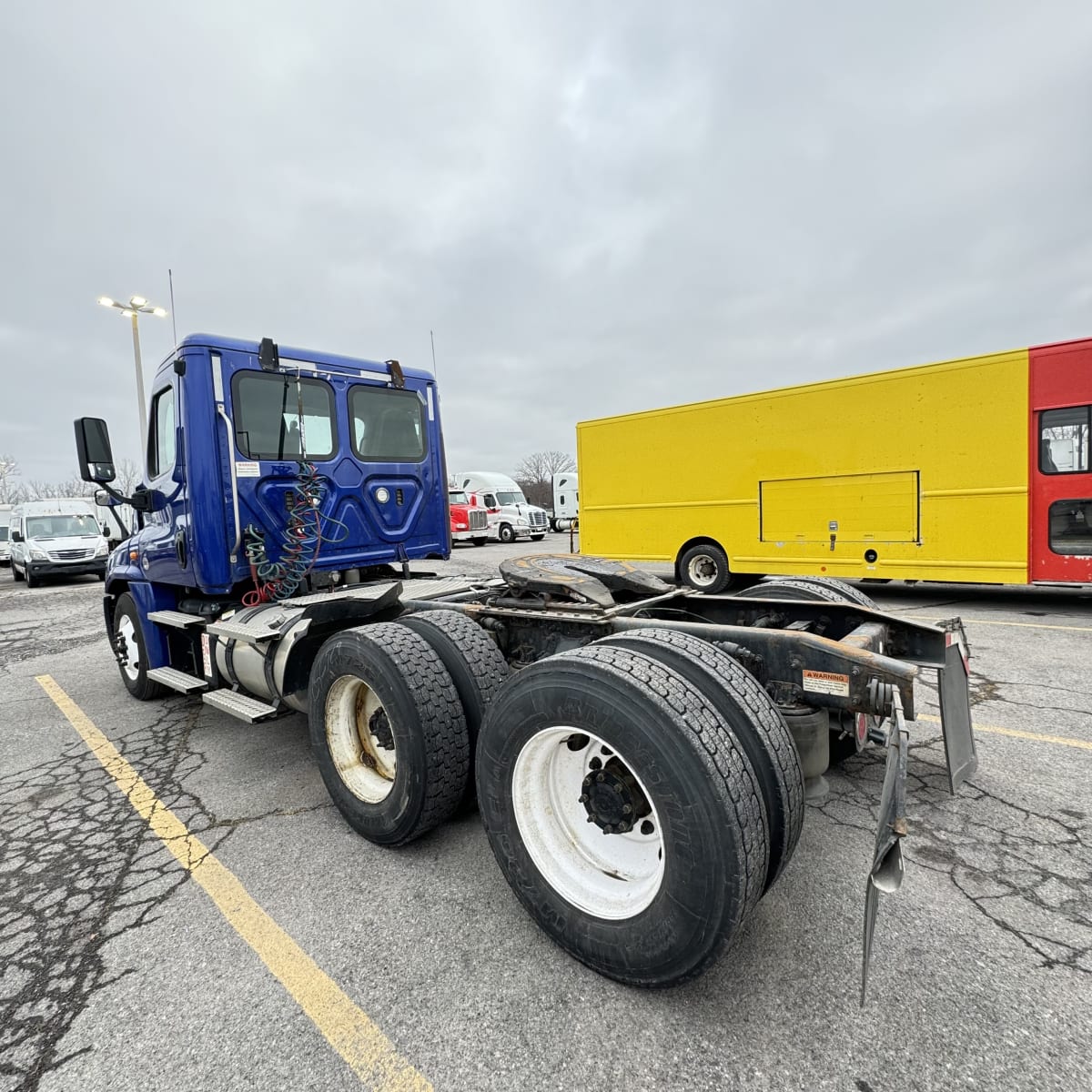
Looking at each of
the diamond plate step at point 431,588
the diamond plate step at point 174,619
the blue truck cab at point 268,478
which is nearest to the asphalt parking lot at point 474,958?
the diamond plate step at point 174,619

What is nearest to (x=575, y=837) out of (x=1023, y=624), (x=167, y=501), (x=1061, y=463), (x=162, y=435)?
(x=167, y=501)

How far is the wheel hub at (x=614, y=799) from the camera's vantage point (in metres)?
2.14

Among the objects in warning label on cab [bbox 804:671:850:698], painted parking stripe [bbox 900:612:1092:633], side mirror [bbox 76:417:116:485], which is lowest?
painted parking stripe [bbox 900:612:1092:633]

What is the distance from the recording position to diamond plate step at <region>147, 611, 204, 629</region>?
451 centimetres

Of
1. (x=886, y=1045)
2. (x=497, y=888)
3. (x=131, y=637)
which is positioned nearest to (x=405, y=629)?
(x=497, y=888)

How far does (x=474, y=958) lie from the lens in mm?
2232

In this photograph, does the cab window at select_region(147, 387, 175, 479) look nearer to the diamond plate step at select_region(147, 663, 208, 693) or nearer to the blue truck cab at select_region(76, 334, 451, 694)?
the blue truck cab at select_region(76, 334, 451, 694)

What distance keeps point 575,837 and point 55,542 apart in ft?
65.4

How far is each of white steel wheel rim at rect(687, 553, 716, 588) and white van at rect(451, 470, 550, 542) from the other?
15.1 meters

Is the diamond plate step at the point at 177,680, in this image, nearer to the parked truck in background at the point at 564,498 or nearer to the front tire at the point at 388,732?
the front tire at the point at 388,732

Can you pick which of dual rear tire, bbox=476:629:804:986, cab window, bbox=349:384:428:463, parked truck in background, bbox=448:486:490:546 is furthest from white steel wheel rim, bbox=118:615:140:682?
parked truck in background, bbox=448:486:490:546

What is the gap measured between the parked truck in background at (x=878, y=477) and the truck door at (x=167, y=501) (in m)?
7.81

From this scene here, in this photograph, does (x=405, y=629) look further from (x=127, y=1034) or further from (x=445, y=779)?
(x=127, y=1034)

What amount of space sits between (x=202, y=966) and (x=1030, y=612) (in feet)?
31.3
